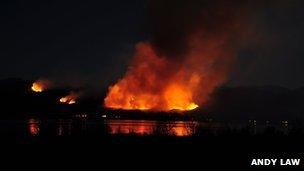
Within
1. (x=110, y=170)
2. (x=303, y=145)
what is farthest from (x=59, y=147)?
(x=303, y=145)

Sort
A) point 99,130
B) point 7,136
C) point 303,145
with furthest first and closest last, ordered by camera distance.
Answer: point 99,130
point 7,136
point 303,145

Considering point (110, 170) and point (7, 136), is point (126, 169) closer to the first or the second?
point (110, 170)

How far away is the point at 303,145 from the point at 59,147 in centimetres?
1503

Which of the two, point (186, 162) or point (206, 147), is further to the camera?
point (206, 147)

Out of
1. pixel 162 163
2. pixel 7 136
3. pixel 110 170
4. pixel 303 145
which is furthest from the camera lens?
pixel 7 136

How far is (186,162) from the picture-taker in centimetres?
2819

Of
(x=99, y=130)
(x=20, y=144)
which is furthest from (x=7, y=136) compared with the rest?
(x=99, y=130)

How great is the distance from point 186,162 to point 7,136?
13749 mm

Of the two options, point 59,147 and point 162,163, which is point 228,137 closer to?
point 162,163

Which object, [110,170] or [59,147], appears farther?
[59,147]

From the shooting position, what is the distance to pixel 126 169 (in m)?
26.5

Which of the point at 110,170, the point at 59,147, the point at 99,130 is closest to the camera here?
the point at 110,170

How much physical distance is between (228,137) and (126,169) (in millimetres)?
11845

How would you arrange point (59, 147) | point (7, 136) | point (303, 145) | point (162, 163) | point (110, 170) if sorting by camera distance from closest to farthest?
point (110, 170)
point (162, 163)
point (59, 147)
point (303, 145)
point (7, 136)
